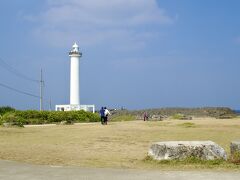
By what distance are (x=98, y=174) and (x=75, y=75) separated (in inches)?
2193

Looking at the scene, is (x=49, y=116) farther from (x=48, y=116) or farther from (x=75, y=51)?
(x=75, y=51)

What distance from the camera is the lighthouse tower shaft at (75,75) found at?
65.8 meters

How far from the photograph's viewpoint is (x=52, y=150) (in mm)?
17922

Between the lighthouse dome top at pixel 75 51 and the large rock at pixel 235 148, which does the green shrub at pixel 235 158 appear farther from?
the lighthouse dome top at pixel 75 51

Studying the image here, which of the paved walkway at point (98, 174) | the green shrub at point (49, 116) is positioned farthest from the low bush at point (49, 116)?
the paved walkway at point (98, 174)

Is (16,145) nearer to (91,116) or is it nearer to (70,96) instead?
(91,116)

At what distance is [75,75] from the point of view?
66875mm

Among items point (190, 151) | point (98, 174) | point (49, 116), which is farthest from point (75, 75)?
point (98, 174)

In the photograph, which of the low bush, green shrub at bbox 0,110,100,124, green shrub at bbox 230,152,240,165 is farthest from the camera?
green shrub at bbox 0,110,100,124

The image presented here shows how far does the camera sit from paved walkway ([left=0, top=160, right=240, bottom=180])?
11094 mm

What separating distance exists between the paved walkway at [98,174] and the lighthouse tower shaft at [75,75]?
53.2 metres

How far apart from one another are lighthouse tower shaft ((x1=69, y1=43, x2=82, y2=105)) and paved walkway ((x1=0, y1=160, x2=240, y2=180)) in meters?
53.2

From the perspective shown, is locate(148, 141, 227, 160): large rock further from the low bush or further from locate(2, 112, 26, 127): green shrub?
the low bush

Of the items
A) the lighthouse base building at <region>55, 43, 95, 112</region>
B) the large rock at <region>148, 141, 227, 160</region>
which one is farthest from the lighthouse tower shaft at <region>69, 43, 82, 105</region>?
the large rock at <region>148, 141, 227, 160</region>
